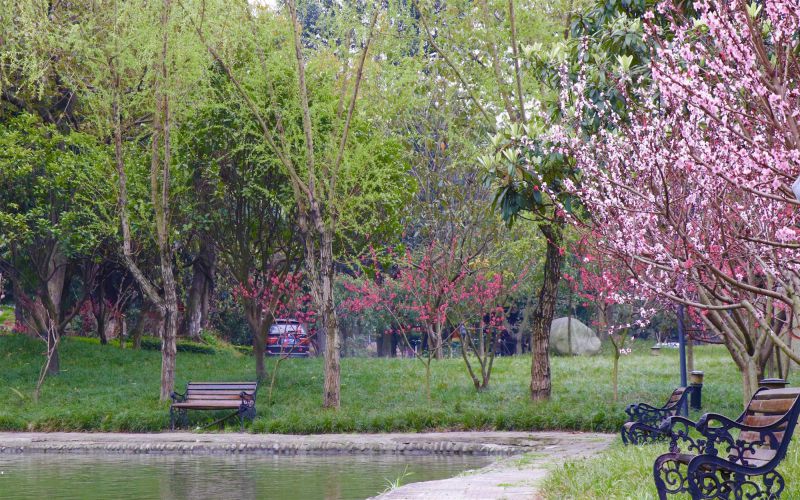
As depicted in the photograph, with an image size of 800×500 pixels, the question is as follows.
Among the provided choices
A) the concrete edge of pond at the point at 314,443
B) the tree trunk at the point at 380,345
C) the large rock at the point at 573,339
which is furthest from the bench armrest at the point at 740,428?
Answer: the tree trunk at the point at 380,345

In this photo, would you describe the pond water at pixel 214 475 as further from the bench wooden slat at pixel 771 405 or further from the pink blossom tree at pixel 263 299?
the pink blossom tree at pixel 263 299

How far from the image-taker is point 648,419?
49.8 ft

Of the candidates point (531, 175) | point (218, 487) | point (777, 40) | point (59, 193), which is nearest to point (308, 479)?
point (218, 487)

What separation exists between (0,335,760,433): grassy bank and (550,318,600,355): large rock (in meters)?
5.35

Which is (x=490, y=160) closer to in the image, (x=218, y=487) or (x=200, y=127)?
(x=218, y=487)

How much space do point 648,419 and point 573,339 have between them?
22784 mm

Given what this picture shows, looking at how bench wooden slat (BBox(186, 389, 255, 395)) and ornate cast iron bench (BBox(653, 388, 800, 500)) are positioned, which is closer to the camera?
ornate cast iron bench (BBox(653, 388, 800, 500))

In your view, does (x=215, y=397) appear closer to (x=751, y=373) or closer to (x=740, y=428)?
(x=751, y=373)

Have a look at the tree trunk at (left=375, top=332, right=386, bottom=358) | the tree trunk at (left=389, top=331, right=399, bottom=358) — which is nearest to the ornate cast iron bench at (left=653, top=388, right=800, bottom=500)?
the tree trunk at (left=375, top=332, right=386, bottom=358)

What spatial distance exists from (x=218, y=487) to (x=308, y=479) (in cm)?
131

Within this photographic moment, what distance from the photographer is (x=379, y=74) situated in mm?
23047

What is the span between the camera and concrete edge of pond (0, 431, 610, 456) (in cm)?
A: 1622

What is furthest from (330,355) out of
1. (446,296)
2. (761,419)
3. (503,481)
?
(761,419)

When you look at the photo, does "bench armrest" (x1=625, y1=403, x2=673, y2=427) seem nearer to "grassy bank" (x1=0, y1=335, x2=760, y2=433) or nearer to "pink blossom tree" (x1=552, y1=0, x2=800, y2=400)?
"grassy bank" (x1=0, y1=335, x2=760, y2=433)
